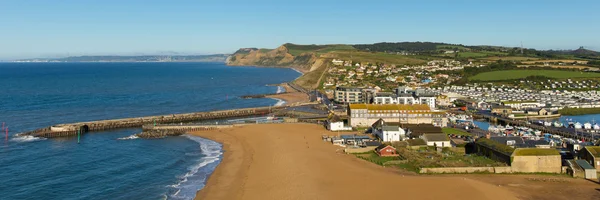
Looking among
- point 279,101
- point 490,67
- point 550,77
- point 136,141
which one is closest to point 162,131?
point 136,141

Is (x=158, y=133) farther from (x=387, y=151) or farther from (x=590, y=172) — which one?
(x=590, y=172)

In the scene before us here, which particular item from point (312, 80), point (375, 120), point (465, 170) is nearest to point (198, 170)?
point (465, 170)

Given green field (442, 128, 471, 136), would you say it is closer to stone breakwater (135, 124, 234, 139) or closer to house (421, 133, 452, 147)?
house (421, 133, 452, 147)

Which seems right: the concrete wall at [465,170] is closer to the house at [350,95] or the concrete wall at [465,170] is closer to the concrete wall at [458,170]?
the concrete wall at [458,170]

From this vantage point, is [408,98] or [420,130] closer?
[420,130]

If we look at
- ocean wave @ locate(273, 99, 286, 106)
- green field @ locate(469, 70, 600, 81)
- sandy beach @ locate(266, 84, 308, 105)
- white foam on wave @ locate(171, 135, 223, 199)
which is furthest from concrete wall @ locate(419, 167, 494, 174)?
green field @ locate(469, 70, 600, 81)

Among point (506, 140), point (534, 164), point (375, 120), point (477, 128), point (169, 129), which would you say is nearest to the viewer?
point (534, 164)

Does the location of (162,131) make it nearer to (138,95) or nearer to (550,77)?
(138,95)

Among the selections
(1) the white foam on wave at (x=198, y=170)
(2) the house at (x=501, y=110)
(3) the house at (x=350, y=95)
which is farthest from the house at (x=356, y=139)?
(3) the house at (x=350, y=95)
